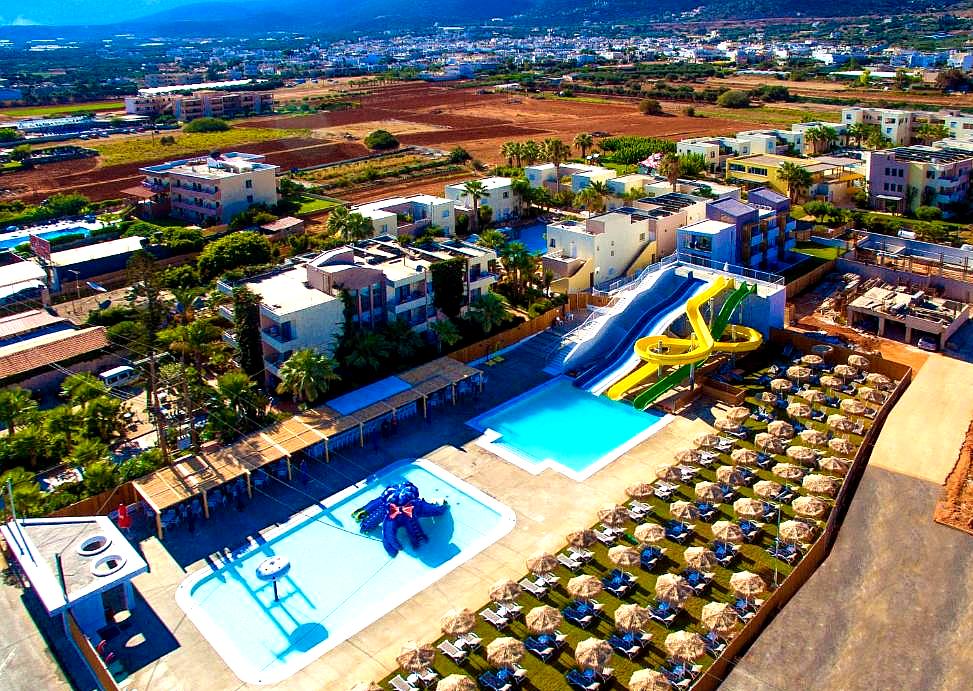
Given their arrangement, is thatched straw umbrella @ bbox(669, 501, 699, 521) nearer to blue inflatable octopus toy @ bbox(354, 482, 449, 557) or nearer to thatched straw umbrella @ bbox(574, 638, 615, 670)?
thatched straw umbrella @ bbox(574, 638, 615, 670)

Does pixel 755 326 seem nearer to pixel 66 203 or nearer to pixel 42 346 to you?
pixel 42 346

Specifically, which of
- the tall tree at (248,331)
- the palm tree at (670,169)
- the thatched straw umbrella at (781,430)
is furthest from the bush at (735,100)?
the tall tree at (248,331)

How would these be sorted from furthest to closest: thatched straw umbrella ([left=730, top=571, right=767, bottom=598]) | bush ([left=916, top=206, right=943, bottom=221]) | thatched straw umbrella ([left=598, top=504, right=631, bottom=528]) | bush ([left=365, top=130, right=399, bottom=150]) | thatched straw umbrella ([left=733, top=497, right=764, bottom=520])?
bush ([left=365, top=130, right=399, bottom=150]), bush ([left=916, top=206, right=943, bottom=221]), thatched straw umbrella ([left=733, top=497, right=764, bottom=520]), thatched straw umbrella ([left=598, top=504, right=631, bottom=528]), thatched straw umbrella ([left=730, top=571, right=767, bottom=598])

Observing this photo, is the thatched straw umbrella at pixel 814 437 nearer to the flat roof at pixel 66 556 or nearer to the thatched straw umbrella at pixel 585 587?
the thatched straw umbrella at pixel 585 587

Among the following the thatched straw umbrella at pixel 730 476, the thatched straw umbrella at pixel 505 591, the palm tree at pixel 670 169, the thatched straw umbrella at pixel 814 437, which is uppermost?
the palm tree at pixel 670 169

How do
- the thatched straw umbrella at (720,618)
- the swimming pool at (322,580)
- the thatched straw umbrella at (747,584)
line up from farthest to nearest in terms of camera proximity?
the swimming pool at (322,580) < the thatched straw umbrella at (747,584) < the thatched straw umbrella at (720,618)

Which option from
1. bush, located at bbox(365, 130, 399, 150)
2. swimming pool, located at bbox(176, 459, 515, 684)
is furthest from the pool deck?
bush, located at bbox(365, 130, 399, 150)

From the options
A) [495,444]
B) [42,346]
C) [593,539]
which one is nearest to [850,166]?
[495,444]
